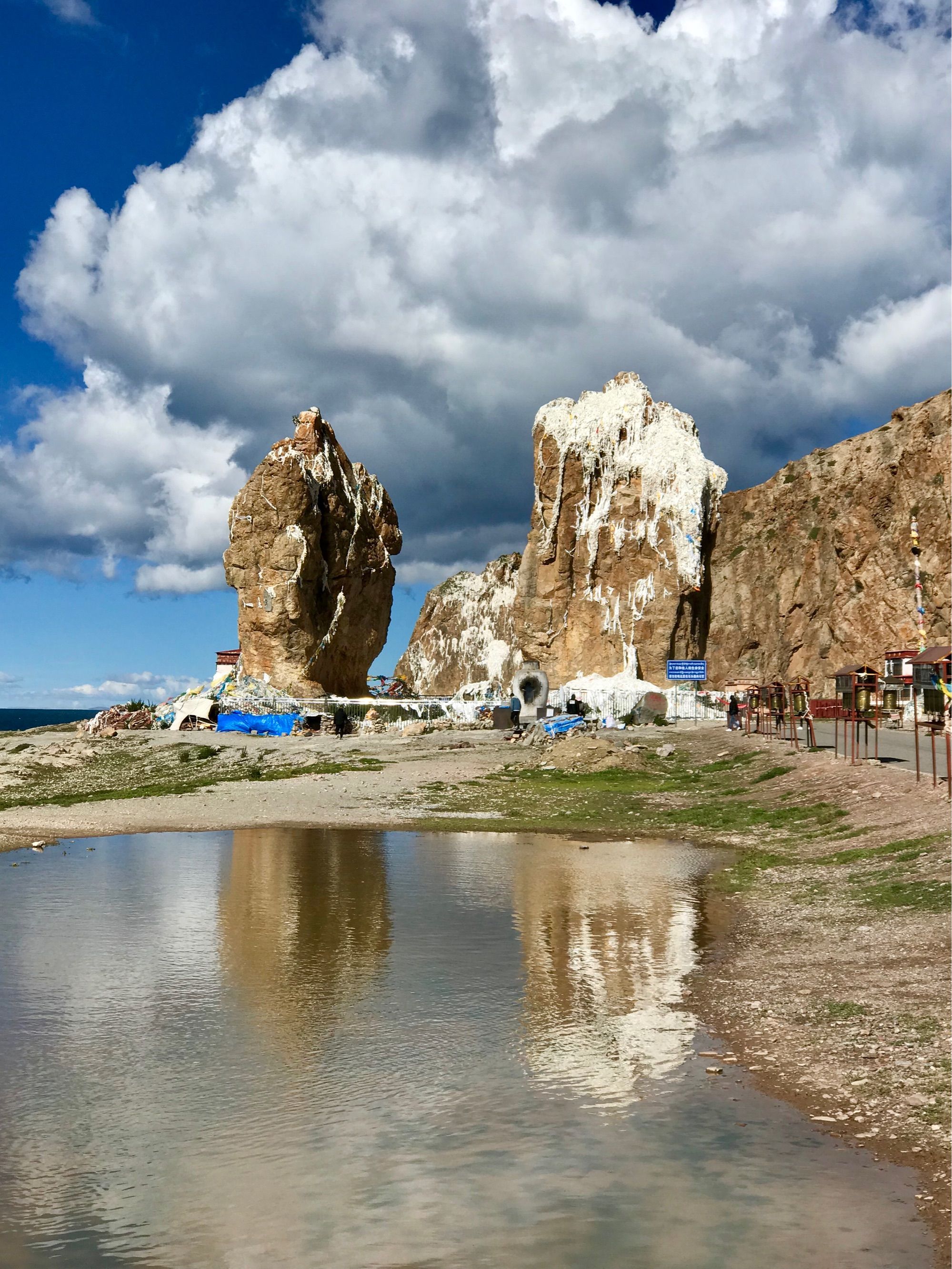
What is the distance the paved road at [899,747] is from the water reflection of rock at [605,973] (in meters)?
8.56

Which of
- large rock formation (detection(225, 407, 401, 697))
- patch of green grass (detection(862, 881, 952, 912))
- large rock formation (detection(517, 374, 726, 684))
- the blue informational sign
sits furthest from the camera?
large rock formation (detection(517, 374, 726, 684))

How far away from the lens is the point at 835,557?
80250mm

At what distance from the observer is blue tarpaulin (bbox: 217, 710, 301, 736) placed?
168 feet

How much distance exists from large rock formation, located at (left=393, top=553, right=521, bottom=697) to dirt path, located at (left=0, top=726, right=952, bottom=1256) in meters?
69.8

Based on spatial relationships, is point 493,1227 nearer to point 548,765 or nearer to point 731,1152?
point 731,1152

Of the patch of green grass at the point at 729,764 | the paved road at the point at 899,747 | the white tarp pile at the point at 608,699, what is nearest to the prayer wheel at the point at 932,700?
the paved road at the point at 899,747

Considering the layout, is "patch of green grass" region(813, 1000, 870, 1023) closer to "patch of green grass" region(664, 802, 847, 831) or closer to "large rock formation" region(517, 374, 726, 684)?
"patch of green grass" region(664, 802, 847, 831)

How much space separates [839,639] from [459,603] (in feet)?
184

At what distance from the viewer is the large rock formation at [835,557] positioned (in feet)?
224

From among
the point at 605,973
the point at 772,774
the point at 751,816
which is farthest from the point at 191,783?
the point at 605,973

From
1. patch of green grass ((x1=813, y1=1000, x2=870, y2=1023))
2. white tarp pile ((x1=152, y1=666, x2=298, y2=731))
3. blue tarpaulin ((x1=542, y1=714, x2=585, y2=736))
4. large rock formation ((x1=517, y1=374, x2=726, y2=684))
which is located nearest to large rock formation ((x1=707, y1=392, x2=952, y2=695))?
large rock formation ((x1=517, y1=374, x2=726, y2=684))

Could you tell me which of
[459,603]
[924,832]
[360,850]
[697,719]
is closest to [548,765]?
[360,850]

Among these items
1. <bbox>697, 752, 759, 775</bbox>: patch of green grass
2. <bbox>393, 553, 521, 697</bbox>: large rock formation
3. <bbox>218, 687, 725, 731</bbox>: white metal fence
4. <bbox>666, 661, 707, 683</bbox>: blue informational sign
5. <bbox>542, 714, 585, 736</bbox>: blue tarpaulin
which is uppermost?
<bbox>393, 553, 521, 697</bbox>: large rock formation

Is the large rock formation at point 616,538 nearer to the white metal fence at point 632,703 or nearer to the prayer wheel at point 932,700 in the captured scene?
the white metal fence at point 632,703
